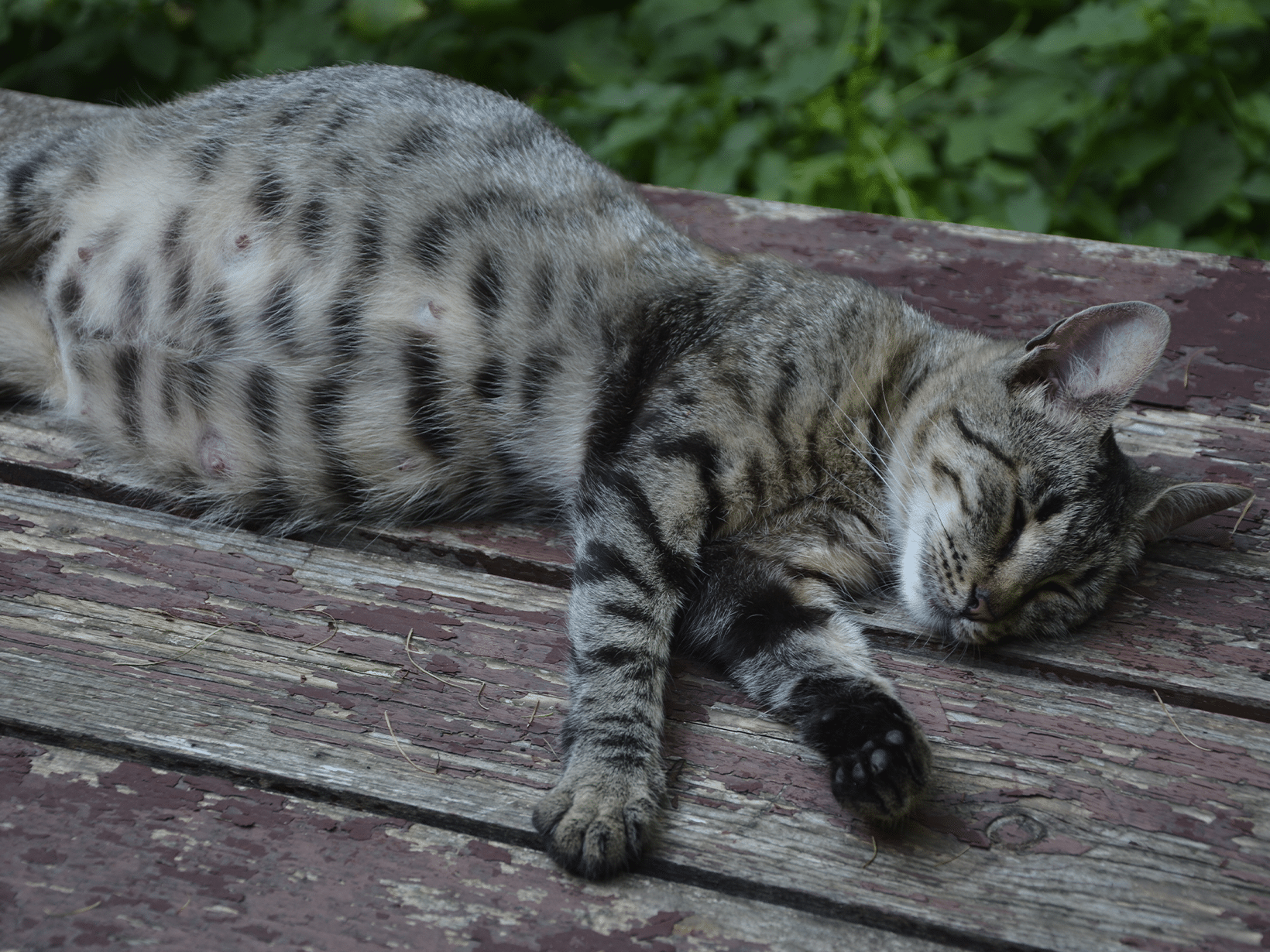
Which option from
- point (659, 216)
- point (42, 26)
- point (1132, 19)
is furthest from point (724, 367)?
point (42, 26)

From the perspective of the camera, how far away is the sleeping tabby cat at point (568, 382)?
6.98 ft

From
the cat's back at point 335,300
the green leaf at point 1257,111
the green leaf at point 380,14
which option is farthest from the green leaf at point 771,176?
the green leaf at point 1257,111

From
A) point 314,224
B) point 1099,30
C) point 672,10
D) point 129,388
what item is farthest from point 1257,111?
point 129,388

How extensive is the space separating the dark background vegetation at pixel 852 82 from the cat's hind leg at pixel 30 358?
4.23 feet

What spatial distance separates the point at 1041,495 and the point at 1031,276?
1.07m

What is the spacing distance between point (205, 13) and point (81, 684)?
10.8 feet

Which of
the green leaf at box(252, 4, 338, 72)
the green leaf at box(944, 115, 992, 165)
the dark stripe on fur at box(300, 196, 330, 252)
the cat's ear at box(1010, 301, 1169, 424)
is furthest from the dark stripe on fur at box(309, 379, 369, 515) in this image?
the green leaf at box(944, 115, 992, 165)

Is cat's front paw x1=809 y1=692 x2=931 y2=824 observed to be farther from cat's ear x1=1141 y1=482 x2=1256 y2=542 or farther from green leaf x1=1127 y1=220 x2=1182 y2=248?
green leaf x1=1127 y1=220 x2=1182 y2=248

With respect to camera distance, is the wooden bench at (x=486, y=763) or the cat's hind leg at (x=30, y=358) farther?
the cat's hind leg at (x=30, y=358)

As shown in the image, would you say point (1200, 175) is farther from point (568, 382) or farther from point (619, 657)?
point (619, 657)

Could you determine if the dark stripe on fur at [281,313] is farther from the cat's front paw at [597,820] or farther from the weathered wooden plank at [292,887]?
the cat's front paw at [597,820]

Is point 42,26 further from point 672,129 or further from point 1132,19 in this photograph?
point 1132,19

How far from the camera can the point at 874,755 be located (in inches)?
66.4

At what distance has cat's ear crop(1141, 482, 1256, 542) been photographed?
218 centimetres
